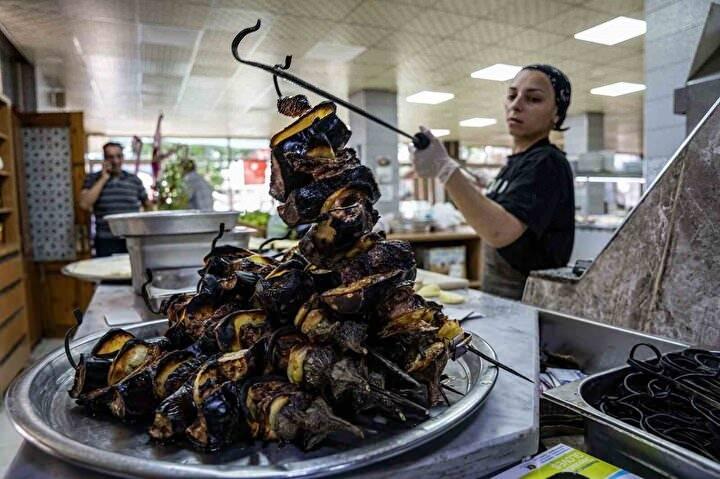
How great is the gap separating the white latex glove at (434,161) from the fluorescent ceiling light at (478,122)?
32.9 feet

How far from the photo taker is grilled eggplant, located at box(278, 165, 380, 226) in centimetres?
72

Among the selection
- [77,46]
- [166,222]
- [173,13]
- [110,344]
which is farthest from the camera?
[77,46]

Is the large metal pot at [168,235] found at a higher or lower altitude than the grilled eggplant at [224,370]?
higher

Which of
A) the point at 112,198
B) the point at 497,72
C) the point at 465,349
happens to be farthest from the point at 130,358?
the point at 497,72

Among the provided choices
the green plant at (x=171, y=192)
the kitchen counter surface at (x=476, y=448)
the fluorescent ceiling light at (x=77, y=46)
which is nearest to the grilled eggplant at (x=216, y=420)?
the kitchen counter surface at (x=476, y=448)

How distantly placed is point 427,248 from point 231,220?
192 inches

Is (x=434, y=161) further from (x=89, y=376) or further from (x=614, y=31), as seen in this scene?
(x=614, y=31)

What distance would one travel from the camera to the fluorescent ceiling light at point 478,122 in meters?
12.0

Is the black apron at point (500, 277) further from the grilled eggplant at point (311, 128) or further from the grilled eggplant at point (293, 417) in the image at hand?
the grilled eggplant at point (293, 417)

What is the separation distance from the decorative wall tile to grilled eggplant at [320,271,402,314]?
5605mm

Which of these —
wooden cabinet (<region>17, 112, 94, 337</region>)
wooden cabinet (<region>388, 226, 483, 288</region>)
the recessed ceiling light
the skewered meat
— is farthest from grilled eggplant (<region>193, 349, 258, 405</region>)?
the recessed ceiling light

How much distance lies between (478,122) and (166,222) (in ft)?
38.6

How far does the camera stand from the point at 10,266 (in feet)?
A: 13.8

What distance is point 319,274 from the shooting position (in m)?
0.69
